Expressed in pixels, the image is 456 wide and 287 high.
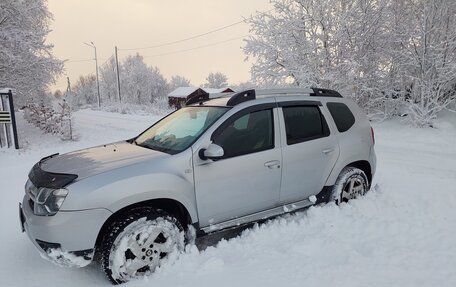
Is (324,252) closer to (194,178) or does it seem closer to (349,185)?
(349,185)

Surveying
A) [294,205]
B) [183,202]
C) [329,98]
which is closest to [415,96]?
[329,98]

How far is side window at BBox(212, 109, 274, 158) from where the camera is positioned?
3.74 m

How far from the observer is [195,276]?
Result: 326 centimetres

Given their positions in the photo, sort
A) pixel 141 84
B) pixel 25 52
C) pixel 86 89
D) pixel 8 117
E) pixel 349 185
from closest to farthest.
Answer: pixel 349 185
pixel 8 117
pixel 25 52
pixel 141 84
pixel 86 89

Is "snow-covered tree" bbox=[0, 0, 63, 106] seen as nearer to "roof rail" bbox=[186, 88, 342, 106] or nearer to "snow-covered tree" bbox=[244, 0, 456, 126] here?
"snow-covered tree" bbox=[244, 0, 456, 126]

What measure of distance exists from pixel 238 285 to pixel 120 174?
149cm

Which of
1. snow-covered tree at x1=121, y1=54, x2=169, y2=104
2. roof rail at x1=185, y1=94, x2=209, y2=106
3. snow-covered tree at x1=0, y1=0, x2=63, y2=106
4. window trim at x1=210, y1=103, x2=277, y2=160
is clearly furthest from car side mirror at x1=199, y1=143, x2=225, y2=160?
snow-covered tree at x1=121, y1=54, x2=169, y2=104

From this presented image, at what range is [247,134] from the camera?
3.93 m

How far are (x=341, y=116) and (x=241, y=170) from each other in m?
1.90

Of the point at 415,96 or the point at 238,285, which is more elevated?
the point at 415,96

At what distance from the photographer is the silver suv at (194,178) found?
10.1 ft

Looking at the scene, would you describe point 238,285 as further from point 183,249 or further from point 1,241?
point 1,241

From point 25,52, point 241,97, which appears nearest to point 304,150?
point 241,97

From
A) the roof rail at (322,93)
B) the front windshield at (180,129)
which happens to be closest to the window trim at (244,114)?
the front windshield at (180,129)
